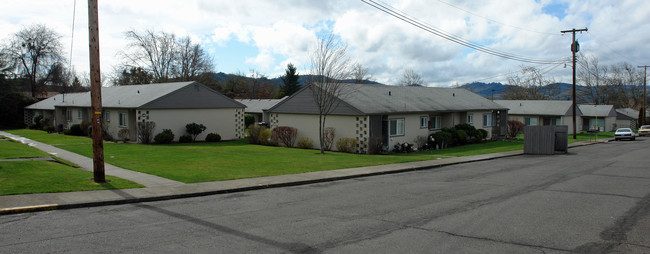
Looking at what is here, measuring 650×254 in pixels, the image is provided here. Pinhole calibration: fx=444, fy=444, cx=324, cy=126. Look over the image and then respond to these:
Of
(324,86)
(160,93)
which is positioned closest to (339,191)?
(324,86)

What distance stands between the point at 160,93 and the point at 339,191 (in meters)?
24.9

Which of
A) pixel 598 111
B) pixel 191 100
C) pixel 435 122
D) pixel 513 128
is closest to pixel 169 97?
pixel 191 100

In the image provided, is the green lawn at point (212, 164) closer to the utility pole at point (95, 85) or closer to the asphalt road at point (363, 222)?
the utility pole at point (95, 85)

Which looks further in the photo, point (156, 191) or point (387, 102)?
point (387, 102)

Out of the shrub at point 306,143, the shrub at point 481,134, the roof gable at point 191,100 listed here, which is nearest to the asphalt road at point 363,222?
the shrub at point 306,143

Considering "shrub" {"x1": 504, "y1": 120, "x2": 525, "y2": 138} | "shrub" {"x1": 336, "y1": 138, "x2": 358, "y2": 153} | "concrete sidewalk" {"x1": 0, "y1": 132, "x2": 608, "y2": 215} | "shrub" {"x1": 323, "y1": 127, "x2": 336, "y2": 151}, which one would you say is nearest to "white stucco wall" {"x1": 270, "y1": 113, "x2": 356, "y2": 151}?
"shrub" {"x1": 323, "y1": 127, "x2": 336, "y2": 151}

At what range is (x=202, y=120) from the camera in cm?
3478

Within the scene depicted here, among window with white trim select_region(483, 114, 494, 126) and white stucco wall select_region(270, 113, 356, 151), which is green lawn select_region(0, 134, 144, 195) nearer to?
white stucco wall select_region(270, 113, 356, 151)

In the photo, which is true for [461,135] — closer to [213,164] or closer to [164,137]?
[213,164]

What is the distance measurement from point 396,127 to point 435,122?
6.44 m

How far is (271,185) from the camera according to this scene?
45.7 ft

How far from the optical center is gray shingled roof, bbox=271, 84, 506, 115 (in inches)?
1101

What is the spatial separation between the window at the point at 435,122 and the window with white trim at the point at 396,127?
443 centimetres

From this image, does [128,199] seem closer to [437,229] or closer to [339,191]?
Answer: [339,191]
